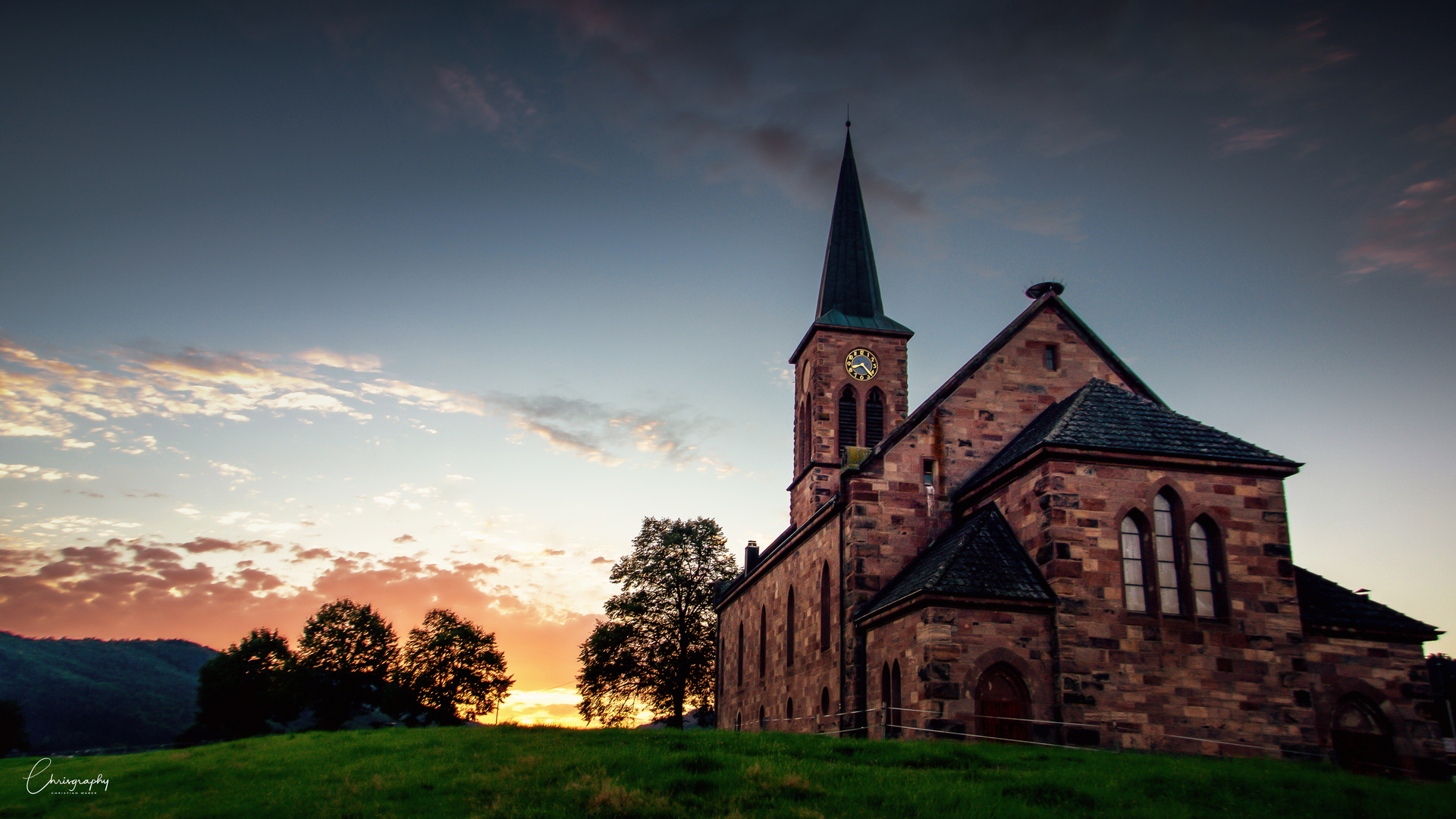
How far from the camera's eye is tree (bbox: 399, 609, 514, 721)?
62.7 meters

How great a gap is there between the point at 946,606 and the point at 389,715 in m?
55.3

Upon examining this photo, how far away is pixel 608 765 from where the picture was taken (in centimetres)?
1401

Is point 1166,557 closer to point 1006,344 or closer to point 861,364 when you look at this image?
point 1006,344

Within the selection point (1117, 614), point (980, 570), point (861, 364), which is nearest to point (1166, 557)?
point (1117, 614)

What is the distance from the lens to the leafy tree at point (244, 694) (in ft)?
206

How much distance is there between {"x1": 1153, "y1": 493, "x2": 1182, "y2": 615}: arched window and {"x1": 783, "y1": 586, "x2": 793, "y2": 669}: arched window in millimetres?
15118

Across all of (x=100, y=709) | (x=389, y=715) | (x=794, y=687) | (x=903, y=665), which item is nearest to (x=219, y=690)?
(x=389, y=715)

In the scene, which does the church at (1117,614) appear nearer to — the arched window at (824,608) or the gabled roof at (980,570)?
the gabled roof at (980,570)

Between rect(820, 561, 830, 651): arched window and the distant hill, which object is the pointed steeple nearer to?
rect(820, 561, 830, 651): arched window

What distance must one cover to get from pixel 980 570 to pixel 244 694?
63.6 metres

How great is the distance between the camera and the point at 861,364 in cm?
4416

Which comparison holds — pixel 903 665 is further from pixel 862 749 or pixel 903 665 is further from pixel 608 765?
pixel 608 765
